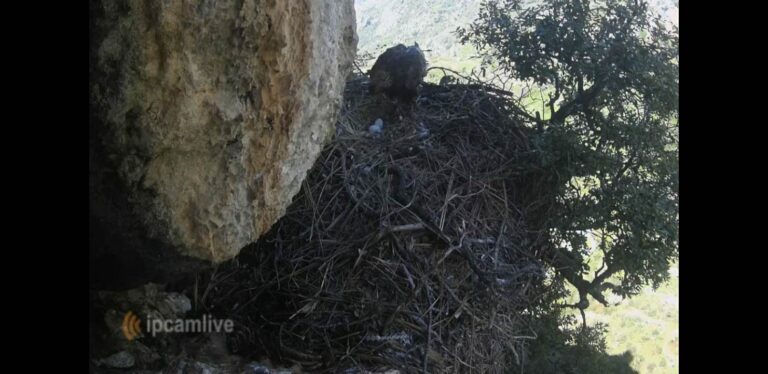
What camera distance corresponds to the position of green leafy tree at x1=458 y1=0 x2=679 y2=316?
4.50 meters

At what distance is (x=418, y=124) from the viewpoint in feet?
15.9

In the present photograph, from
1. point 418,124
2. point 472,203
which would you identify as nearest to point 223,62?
point 472,203

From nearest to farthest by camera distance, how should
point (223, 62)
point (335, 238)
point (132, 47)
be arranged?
point (132, 47) < point (223, 62) < point (335, 238)

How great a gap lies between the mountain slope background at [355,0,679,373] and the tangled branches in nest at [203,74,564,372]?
83cm

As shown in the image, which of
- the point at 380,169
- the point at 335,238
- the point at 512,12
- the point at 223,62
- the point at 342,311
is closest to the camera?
the point at 223,62

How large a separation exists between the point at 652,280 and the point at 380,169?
1.93 m

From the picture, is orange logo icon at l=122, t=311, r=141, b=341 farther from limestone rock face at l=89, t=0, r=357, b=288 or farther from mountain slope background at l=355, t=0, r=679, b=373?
mountain slope background at l=355, t=0, r=679, b=373

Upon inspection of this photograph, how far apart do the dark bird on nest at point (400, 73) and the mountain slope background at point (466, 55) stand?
285mm

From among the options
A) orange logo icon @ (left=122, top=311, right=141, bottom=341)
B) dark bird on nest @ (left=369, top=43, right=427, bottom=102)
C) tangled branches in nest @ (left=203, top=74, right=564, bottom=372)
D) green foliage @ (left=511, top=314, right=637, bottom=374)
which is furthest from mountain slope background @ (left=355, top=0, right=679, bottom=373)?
orange logo icon @ (left=122, top=311, right=141, bottom=341)

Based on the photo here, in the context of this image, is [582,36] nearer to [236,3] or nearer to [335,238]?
[335,238]

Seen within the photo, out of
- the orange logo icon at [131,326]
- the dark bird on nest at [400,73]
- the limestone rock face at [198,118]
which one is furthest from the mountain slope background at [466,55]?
the orange logo icon at [131,326]

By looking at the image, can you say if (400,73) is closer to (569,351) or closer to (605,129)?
(605,129)

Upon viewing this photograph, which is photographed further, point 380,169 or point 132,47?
point 380,169

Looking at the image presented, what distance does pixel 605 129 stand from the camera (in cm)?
471
